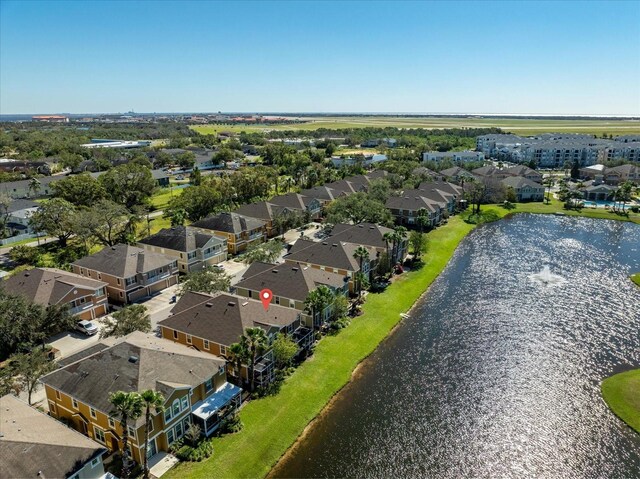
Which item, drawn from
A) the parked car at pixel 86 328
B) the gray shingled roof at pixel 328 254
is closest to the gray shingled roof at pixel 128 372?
the parked car at pixel 86 328

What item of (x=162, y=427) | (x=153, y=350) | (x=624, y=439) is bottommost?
(x=624, y=439)

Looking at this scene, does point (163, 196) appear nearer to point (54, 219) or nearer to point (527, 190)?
point (54, 219)

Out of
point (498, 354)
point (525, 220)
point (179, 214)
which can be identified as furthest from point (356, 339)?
point (525, 220)

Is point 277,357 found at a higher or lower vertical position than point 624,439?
higher

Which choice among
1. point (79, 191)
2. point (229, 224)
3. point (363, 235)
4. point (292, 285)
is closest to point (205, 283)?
point (292, 285)

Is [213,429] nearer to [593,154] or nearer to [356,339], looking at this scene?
[356,339]

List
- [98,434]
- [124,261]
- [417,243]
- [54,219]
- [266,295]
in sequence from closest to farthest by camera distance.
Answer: [98,434] < [266,295] < [124,261] < [417,243] < [54,219]

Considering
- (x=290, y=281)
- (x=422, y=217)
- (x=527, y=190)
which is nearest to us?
(x=290, y=281)

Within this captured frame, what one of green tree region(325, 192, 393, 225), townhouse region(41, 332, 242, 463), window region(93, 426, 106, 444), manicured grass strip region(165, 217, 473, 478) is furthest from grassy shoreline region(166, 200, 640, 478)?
green tree region(325, 192, 393, 225)
